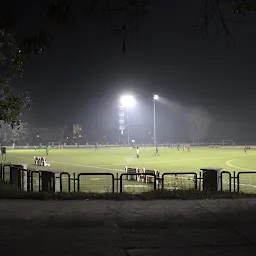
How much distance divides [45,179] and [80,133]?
407 ft

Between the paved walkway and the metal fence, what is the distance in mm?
3378

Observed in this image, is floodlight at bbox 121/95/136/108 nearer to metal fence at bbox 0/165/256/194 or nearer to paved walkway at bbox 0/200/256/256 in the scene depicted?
metal fence at bbox 0/165/256/194

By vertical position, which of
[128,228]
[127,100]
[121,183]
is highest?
[127,100]

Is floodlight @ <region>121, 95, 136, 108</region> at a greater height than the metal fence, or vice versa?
floodlight @ <region>121, 95, 136, 108</region>

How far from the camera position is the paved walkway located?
651 centimetres

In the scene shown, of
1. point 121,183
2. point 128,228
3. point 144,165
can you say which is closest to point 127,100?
point 144,165

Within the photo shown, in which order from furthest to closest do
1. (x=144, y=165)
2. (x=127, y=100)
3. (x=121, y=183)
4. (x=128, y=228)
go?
(x=127, y=100), (x=144, y=165), (x=121, y=183), (x=128, y=228)

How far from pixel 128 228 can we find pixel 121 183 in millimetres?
5802

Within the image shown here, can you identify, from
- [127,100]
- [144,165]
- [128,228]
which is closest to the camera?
[128,228]

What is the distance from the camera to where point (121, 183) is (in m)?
13.8

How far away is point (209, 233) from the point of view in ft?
24.7

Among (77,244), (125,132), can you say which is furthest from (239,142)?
(77,244)

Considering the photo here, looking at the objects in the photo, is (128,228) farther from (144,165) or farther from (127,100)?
(127,100)

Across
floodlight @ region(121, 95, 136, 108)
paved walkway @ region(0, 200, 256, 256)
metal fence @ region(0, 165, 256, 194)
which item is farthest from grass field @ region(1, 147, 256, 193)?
floodlight @ region(121, 95, 136, 108)
